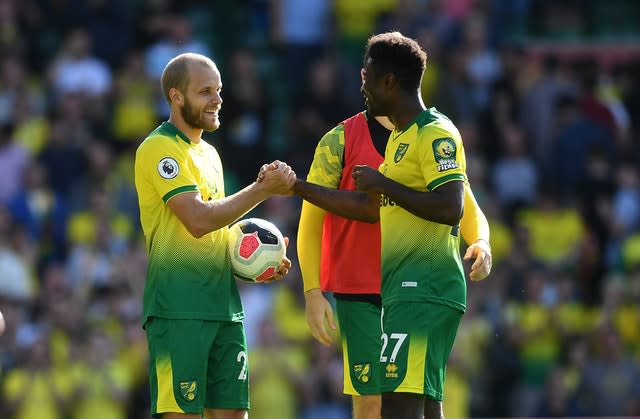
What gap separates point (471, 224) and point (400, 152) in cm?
74

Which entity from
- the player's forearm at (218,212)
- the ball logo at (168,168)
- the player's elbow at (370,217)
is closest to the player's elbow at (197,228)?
the player's forearm at (218,212)

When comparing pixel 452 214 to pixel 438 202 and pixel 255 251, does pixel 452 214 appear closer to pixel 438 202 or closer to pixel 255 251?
pixel 438 202

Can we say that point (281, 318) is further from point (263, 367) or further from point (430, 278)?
point (430, 278)

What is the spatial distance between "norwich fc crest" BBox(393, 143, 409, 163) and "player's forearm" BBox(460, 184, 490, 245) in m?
0.54

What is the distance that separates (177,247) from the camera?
7883mm

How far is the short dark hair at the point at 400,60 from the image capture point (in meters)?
7.61

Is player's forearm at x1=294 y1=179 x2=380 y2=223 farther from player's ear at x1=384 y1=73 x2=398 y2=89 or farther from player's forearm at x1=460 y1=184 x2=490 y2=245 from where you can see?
player's ear at x1=384 y1=73 x2=398 y2=89

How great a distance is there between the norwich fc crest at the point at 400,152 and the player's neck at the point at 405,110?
0.12 m

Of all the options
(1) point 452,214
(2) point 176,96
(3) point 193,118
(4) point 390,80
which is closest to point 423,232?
(1) point 452,214

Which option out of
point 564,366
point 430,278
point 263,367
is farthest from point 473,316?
point 430,278

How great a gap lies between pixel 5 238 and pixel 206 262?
691 cm

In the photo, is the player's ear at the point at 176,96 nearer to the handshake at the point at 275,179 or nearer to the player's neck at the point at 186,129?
the player's neck at the point at 186,129

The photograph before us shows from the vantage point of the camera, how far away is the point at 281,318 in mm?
14039

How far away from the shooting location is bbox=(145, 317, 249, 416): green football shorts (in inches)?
306
